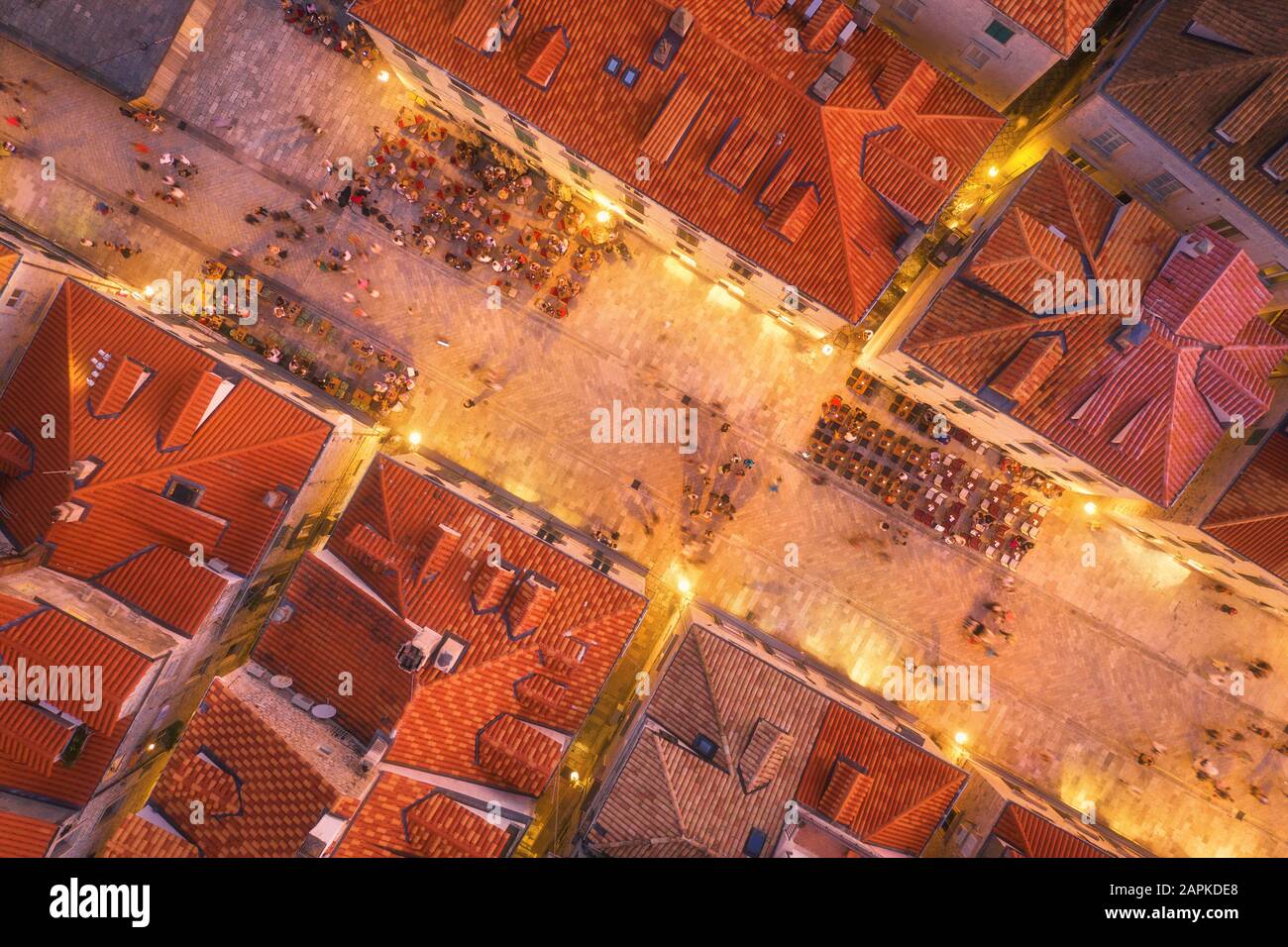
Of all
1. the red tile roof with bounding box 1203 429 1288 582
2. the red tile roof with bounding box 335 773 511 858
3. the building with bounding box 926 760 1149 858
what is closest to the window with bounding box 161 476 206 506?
the red tile roof with bounding box 335 773 511 858

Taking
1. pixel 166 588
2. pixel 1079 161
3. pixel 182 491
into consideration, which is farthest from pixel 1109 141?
pixel 166 588

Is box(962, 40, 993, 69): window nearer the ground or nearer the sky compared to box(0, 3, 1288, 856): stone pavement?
nearer the sky

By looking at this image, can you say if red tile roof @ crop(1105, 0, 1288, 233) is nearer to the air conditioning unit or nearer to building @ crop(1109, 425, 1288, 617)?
building @ crop(1109, 425, 1288, 617)

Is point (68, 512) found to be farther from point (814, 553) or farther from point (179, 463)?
point (814, 553)

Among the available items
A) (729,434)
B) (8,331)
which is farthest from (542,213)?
(8,331)

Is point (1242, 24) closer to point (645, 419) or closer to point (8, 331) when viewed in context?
point (645, 419)

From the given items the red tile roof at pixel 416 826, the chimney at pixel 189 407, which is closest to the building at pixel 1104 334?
the red tile roof at pixel 416 826
